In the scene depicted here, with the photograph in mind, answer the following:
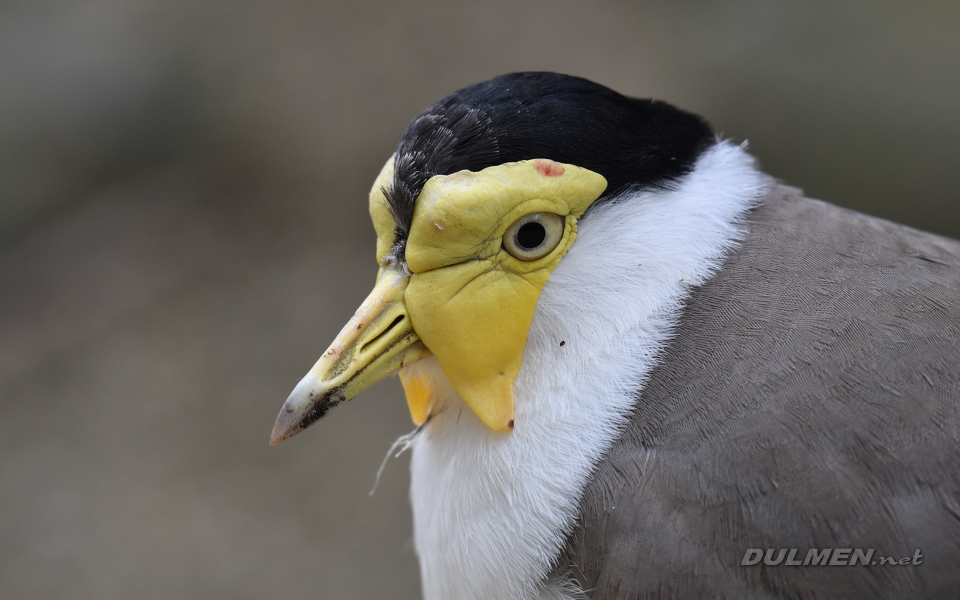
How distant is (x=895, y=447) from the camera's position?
165cm

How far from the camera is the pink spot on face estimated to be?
Answer: 1906 mm

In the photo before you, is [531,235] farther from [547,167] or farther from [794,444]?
[794,444]

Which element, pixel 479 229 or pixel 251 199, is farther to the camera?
pixel 251 199

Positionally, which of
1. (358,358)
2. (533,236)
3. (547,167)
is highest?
(547,167)

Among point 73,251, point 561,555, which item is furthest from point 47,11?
point 561,555

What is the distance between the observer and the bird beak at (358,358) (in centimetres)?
193

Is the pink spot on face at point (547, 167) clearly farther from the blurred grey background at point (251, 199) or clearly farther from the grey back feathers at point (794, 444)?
the blurred grey background at point (251, 199)

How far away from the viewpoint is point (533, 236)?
1.97 m

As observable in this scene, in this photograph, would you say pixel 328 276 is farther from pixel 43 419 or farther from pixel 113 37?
pixel 113 37

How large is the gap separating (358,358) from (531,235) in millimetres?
549

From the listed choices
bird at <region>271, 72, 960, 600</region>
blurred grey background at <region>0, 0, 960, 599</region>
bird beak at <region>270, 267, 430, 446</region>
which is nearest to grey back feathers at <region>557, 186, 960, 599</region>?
bird at <region>271, 72, 960, 600</region>

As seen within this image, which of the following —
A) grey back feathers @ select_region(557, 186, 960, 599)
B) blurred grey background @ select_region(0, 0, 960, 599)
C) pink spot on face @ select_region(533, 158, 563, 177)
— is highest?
pink spot on face @ select_region(533, 158, 563, 177)

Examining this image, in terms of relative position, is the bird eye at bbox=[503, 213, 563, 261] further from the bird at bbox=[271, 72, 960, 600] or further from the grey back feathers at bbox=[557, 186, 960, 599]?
the grey back feathers at bbox=[557, 186, 960, 599]

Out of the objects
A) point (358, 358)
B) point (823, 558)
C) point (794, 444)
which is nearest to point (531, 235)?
point (358, 358)
